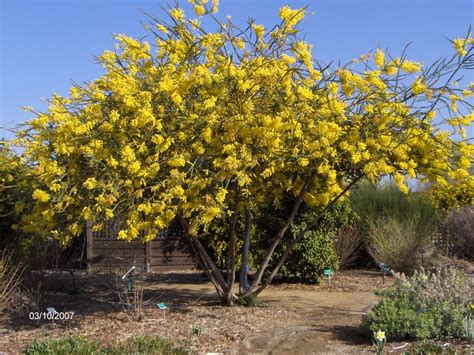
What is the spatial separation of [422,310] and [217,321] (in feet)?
7.75

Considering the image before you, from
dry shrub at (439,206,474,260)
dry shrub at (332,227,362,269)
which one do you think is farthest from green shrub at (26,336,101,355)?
dry shrub at (439,206,474,260)

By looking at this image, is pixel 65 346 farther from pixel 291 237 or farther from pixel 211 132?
pixel 291 237

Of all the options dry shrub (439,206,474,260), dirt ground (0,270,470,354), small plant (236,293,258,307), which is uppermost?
dry shrub (439,206,474,260)

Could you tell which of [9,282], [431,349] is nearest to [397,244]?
[431,349]

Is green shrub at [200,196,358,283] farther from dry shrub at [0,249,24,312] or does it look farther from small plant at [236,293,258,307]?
dry shrub at [0,249,24,312]

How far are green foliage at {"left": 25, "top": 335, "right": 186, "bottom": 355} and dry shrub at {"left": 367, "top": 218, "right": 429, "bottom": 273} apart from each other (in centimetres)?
725

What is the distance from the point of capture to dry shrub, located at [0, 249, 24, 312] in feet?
27.0

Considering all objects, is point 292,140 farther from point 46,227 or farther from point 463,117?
point 46,227

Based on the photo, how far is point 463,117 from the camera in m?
8.05

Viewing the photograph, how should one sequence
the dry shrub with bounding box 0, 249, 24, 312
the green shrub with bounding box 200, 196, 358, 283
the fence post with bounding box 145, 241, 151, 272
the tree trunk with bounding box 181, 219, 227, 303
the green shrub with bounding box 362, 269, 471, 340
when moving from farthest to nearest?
the fence post with bounding box 145, 241, 151, 272 < the green shrub with bounding box 200, 196, 358, 283 < the tree trunk with bounding box 181, 219, 227, 303 < the dry shrub with bounding box 0, 249, 24, 312 < the green shrub with bounding box 362, 269, 471, 340

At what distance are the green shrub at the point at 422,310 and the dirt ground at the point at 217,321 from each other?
0.21 metres

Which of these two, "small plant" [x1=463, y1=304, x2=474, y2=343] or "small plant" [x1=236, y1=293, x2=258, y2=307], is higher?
"small plant" [x1=236, y1=293, x2=258, y2=307]

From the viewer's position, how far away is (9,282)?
8.10 meters

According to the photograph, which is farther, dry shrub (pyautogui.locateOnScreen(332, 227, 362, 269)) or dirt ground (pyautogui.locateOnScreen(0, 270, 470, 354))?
dry shrub (pyautogui.locateOnScreen(332, 227, 362, 269))
